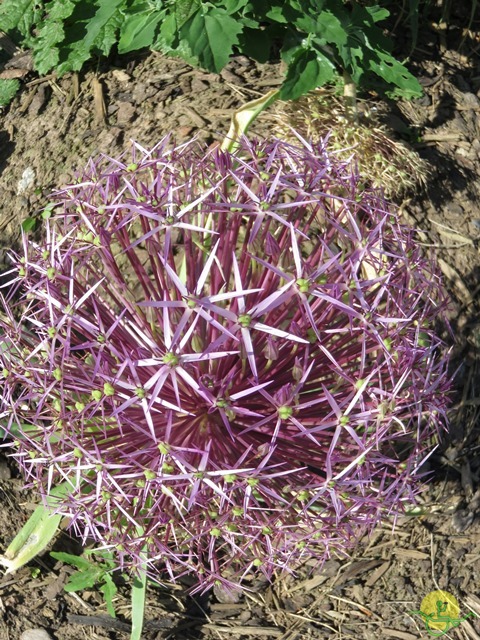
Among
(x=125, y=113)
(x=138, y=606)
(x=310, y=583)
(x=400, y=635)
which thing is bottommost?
(x=400, y=635)

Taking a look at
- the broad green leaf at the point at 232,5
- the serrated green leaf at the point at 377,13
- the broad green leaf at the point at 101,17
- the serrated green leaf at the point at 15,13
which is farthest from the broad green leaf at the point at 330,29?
the serrated green leaf at the point at 15,13

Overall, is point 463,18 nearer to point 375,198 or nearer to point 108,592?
point 375,198

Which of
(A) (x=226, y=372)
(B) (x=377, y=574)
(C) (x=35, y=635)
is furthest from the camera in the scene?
(B) (x=377, y=574)

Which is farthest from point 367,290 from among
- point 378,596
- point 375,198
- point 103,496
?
point 378,596

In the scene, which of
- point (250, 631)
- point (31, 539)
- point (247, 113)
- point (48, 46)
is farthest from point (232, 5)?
point (250, 631)

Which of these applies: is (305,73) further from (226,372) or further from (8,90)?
(8,90)

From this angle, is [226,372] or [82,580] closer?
[226,372]
